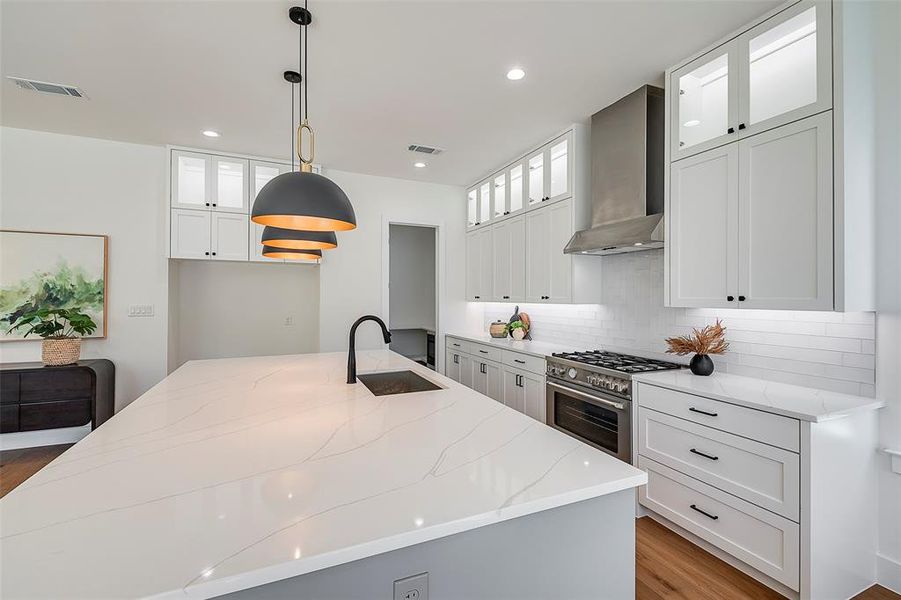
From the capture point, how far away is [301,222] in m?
1.81

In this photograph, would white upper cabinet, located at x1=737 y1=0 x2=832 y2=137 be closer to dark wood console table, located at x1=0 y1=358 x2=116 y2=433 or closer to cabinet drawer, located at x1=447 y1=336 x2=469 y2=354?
cabinet drawer, located at x1=447 y1=336 x2=469 y2=354

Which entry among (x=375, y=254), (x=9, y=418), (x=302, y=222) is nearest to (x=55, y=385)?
(x=9, y=418)

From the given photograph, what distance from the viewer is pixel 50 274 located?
3781 mm

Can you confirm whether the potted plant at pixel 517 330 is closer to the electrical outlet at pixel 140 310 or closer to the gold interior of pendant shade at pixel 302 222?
the gold interior of pendant shade at pixel 302 222

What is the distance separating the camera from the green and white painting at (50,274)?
3.68 meters

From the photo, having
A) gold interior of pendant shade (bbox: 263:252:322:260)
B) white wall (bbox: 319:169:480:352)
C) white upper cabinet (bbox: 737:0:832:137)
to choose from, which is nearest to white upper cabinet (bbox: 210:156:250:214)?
white wall (bbox: 319:169:480:352)

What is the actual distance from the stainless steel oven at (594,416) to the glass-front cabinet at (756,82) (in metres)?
1.60

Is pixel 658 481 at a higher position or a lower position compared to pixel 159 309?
lower

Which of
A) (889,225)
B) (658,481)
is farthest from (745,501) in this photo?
(889,225)

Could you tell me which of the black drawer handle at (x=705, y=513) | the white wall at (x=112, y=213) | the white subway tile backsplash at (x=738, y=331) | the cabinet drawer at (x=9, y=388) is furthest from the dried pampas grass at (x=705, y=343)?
the cabinet drawer at (x=9, y=388)

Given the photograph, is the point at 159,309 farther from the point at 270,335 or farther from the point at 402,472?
the point at 402,472

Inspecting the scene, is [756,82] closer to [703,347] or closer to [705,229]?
[705,229]

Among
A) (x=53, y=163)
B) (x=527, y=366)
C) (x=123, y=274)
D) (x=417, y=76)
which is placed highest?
(x=417, y=76)

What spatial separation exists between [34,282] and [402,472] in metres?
4.49
